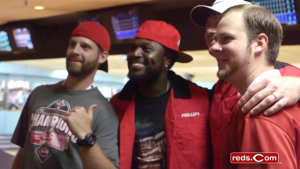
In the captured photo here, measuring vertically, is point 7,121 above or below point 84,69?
below

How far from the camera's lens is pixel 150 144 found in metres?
1.72

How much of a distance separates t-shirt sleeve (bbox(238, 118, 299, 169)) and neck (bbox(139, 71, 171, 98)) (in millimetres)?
918

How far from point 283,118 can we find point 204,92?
861 millimetres

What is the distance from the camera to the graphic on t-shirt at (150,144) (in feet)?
5.56

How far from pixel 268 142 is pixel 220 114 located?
26.0 inches

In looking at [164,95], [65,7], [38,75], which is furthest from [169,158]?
[38,75]

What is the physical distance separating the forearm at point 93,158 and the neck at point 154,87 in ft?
1.21

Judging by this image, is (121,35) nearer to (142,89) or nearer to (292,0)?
(292,0)

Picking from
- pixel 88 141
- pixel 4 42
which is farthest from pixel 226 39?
pixel 4 42

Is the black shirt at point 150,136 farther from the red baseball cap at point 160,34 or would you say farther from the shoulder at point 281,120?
the shoulder at point 281,120

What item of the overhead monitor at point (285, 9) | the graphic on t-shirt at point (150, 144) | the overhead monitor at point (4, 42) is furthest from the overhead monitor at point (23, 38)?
the graphic on t-shirt at point (150, 144)

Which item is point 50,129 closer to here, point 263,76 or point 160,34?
point 160,34

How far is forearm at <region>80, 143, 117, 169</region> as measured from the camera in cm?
163

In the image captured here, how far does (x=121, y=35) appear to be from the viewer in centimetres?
384
